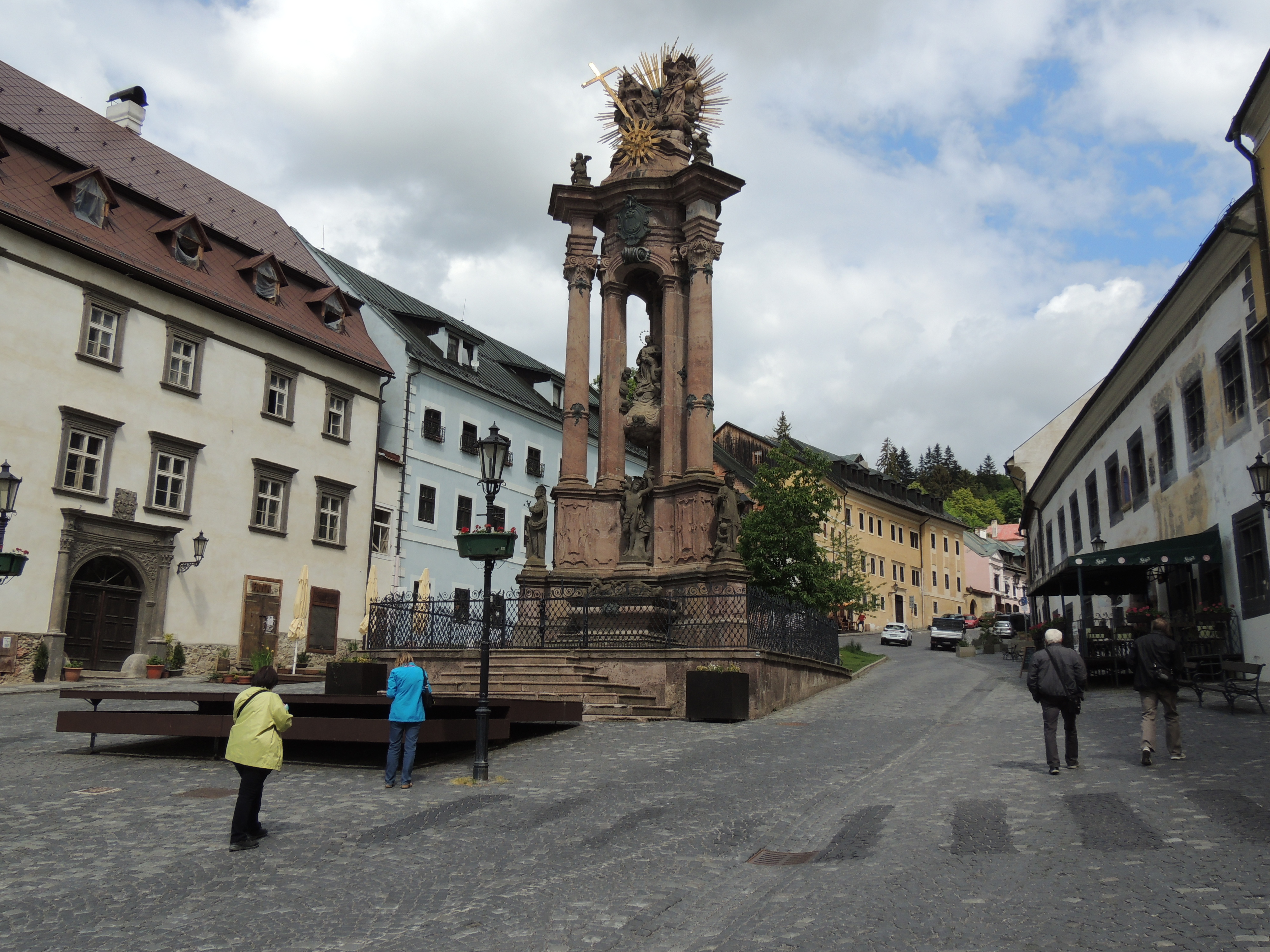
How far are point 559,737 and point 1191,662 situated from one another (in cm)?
1270

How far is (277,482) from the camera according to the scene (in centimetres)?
3319

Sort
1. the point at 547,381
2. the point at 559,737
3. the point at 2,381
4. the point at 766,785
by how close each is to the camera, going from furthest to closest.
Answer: the point at 547,381 < the point at 2,381 < the point at 559,737 < the point at 766,785

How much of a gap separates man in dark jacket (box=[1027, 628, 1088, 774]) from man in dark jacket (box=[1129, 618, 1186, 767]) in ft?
2.21

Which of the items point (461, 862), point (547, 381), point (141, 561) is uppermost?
point (547, 381)

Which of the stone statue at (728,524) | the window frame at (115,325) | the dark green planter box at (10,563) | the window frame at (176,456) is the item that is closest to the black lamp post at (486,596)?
the stone statue at (728,524)

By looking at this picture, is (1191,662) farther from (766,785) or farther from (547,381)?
(547,381)

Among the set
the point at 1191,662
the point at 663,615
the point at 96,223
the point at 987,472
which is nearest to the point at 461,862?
the point at 663,615

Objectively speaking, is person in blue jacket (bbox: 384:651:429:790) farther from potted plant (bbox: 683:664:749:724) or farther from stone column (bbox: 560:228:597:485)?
stone column (bbox: 560:228:597:485)

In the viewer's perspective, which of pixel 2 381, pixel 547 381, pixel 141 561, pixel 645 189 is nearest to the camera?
pixel 645 189

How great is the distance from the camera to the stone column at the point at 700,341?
20.8 m

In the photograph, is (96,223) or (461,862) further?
(96,223)

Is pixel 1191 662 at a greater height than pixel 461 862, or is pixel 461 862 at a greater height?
pixel 1191 662

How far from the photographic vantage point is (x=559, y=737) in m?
14.7

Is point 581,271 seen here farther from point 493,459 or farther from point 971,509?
point 971,509
